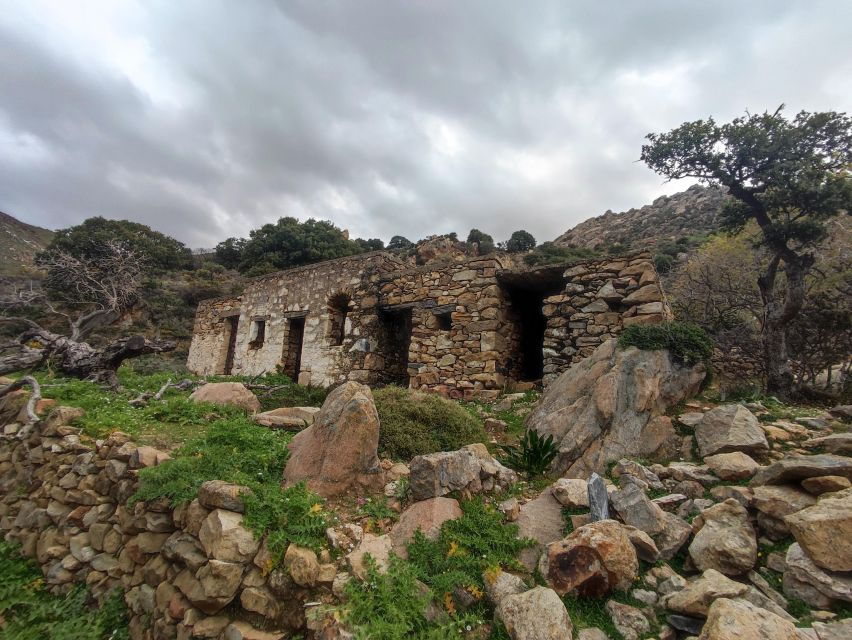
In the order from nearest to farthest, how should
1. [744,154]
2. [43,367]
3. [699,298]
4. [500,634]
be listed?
[500,634], [43,367], [744,154], [699,298]

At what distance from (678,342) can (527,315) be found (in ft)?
14.4

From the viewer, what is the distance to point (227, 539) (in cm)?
310

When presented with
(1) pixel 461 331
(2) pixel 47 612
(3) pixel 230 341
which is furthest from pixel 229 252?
(2) pixel 47 612

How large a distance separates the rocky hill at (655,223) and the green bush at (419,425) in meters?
25.7

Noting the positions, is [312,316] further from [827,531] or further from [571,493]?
[827,531]

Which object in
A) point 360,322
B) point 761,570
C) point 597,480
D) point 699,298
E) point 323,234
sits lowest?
point 761,570

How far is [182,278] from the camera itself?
85.7ft

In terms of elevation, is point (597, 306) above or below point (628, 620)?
above

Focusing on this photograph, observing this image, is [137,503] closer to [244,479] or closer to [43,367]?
[244,479]

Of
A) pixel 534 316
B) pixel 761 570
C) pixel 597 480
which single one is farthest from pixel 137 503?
pixel 534 316

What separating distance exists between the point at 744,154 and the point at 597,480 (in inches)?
445

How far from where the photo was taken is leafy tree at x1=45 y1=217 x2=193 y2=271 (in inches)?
972

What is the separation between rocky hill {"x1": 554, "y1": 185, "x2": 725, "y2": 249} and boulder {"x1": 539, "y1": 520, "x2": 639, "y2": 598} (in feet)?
89.5

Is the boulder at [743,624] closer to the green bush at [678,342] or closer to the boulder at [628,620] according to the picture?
the boulder at [628,620]
